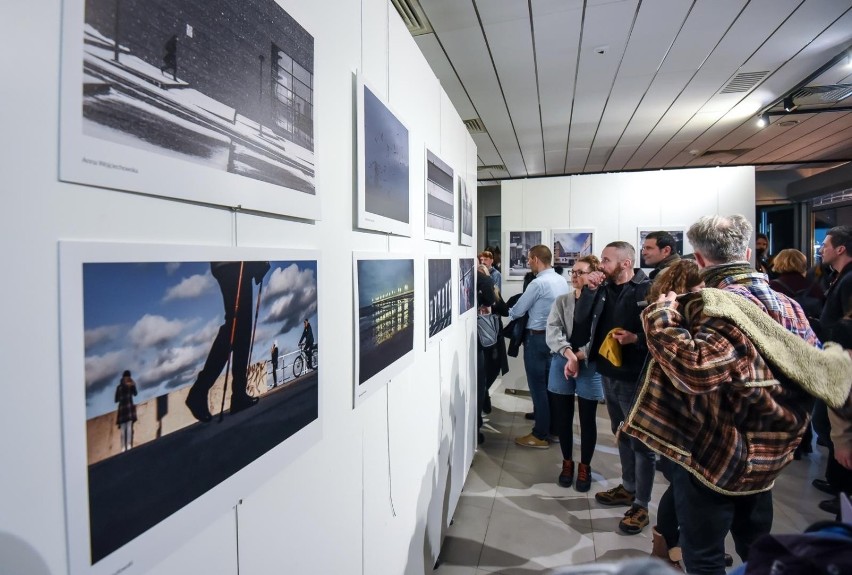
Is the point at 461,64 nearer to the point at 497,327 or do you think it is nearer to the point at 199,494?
the point at 497,327

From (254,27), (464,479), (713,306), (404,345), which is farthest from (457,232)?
(254,27)

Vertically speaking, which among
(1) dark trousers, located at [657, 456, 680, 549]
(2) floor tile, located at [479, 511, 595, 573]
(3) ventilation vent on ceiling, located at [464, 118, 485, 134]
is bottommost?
(2) floor tile, located at [479, 511, 595, 573]

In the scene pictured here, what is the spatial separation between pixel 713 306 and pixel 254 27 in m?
1.74

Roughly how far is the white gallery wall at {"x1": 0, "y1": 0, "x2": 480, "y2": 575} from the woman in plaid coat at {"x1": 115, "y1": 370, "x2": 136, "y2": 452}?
8 centimetres

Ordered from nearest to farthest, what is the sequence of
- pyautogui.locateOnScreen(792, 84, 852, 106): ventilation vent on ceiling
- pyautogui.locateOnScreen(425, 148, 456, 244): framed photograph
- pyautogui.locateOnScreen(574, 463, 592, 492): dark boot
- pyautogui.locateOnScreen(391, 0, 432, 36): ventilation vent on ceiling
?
pyautogui.locateOnScreen(425, 148, 456, 244): framed photograph, pyautogui.locateOnScreen(391, 0, 432, 36): ventilation vent on ceiling, pyautogui.locateOnScreen(574, 463, 592, 492): dark boot, pyautogui.locateOnScreen(792, 84, 852, 106): ventilation vent on ceiling

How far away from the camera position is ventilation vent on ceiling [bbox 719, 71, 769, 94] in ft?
15.3

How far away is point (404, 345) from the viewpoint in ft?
6.62

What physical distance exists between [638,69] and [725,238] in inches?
134

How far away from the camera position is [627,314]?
2.95 metres

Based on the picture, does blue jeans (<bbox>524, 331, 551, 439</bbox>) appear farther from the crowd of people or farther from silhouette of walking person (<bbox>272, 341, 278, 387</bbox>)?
silhouette of walking person (<bbox>272, 341, 278, 387</bbox>)

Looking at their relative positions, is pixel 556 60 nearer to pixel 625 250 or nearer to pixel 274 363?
pixel 625 250

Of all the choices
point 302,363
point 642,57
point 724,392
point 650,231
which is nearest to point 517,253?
point 650,231

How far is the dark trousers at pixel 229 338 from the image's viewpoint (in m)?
0.85

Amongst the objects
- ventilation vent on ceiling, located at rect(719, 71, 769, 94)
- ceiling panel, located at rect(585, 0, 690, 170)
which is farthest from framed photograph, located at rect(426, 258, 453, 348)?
ventilation vent on ceiling, located at rect(719, 71, 769, 94)
